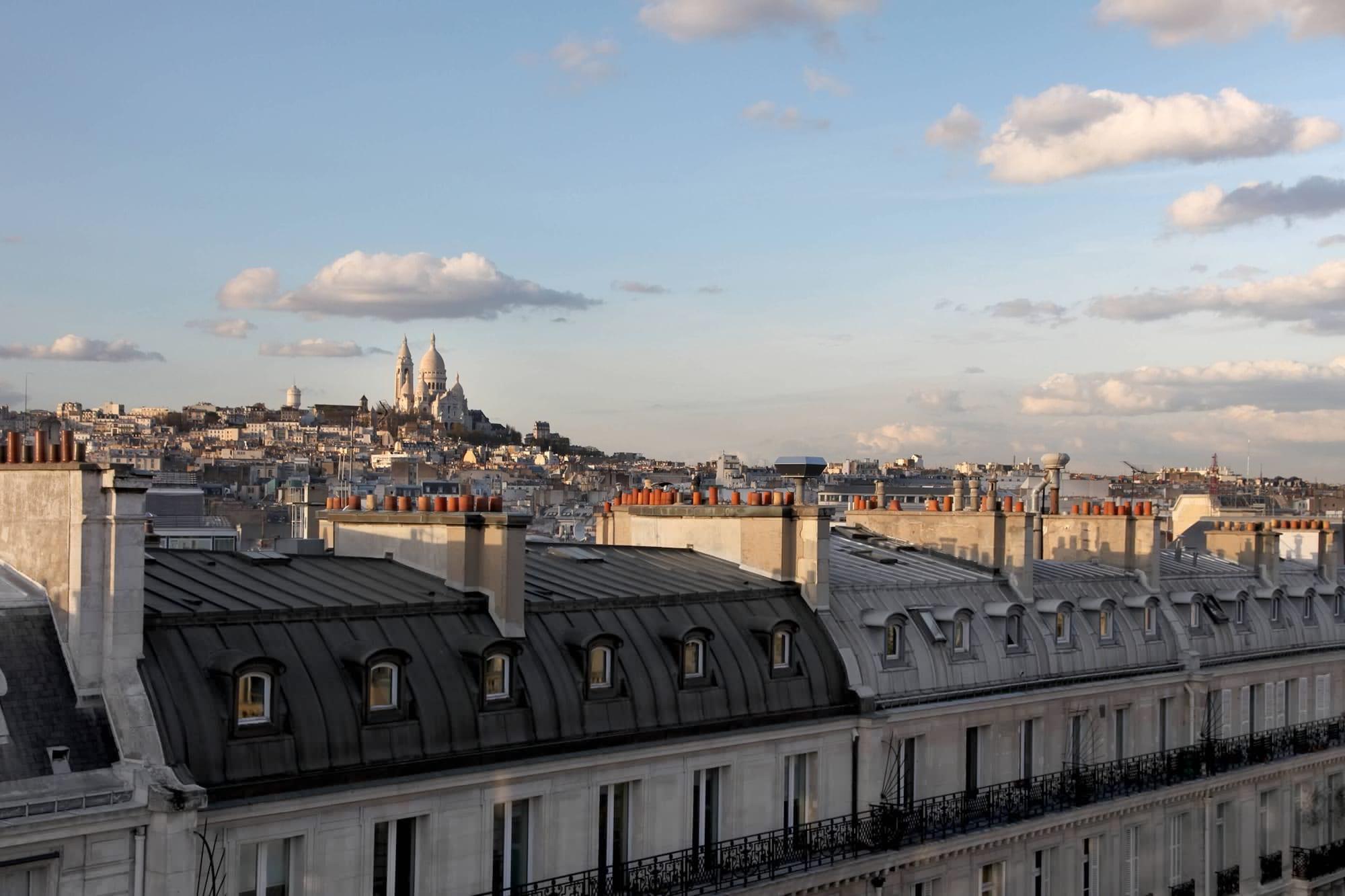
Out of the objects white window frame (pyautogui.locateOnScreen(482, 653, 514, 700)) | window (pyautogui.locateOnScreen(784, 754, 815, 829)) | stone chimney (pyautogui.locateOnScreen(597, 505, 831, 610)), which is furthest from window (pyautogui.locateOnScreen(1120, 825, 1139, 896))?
white window frame (pyautogui.locateOnScreen(482, 653, 514, 700))

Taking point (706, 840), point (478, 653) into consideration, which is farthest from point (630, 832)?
point (478, 653)

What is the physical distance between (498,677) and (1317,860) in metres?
26.2

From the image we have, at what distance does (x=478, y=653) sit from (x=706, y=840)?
5.69m

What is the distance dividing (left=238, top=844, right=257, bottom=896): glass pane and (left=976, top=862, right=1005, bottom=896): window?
49.7ft

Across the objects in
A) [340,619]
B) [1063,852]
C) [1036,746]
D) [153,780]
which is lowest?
[1063,852]

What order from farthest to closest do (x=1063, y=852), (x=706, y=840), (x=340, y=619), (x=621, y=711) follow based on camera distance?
1. (x=1063, y=852)
2. (x=706, y=840)
3. (x=621, y=711)
4. (x=340, y=619)

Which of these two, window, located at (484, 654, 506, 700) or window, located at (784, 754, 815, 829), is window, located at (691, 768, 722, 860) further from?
window, located at (484, 654, 506, 700)

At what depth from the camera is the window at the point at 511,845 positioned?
2098 cm

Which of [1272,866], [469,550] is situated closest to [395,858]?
[469,550]

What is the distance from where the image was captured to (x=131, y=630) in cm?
1758

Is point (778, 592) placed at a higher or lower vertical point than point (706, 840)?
higher

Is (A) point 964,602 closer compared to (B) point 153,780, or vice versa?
(B) point 153,780

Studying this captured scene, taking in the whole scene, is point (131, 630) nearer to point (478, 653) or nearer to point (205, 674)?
point (205, 674)

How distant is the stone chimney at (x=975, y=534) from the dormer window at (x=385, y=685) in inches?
662
